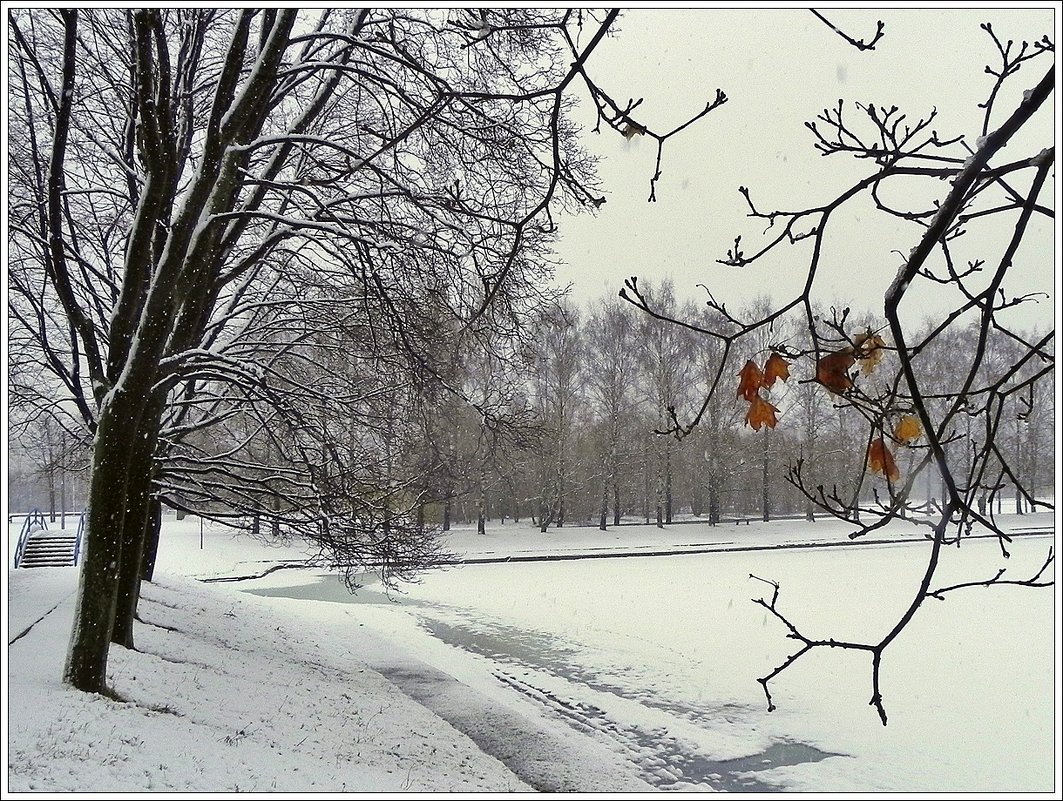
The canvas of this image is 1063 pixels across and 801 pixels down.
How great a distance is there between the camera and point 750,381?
3.28ft

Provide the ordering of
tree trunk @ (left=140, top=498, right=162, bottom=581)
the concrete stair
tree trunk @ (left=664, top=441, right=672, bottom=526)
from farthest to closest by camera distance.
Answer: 1. the concrete stair
2. tree trunk @ (left=664, top=441, right=672, bottom=526)
3. tree trunk @ (left=140, top=498, right=162, bottom=581)

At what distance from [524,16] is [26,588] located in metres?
7.34

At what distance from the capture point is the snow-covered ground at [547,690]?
470 cm

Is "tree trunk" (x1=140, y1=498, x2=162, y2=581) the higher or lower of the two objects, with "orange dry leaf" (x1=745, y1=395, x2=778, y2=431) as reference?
lower

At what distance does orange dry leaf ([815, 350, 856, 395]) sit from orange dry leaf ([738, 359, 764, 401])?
0.07m

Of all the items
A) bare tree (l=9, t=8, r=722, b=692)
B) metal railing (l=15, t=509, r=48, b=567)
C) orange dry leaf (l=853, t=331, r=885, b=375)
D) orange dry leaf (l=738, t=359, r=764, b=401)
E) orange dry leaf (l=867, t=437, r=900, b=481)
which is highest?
bare tree (l=9, t=8, r=722, b=692)

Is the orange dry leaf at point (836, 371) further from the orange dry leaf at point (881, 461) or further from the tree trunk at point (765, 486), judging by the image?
the tree trunk at point (765, 486)

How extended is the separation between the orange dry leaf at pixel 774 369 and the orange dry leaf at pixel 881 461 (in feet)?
0.42

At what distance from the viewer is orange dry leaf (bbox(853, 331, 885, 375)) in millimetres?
992

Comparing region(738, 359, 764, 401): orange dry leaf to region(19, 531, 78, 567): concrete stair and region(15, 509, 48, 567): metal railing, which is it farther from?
region(19, 531, 78, 567): concrete stair

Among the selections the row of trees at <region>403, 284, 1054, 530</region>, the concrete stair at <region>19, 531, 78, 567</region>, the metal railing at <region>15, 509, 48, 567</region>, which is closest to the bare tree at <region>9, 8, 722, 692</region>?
the row of trees at <region>403, 284, 1054, 530</region>

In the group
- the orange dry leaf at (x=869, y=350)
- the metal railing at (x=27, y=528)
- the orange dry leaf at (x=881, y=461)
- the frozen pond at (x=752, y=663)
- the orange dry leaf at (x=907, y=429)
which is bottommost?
the frozen pond at (x=752, y=663)

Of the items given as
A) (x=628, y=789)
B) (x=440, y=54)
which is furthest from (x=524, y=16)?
(x=628, y=789)

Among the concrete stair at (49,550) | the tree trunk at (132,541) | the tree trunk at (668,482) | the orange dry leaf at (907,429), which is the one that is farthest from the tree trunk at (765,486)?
the concrete stair at (49,550)
